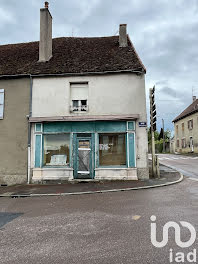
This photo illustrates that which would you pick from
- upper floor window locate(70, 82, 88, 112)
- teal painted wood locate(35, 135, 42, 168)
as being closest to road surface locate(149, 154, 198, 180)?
upper floor window locate(70, 82, 88, 112)

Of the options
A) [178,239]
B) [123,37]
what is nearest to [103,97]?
[123,37]

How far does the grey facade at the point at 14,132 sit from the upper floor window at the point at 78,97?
2547mm

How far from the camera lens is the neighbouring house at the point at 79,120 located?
11211 mm

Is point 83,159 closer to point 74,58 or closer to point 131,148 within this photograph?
point 131,148

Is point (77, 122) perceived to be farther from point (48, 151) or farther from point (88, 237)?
point (88, 237)

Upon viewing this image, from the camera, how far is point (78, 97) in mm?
11898

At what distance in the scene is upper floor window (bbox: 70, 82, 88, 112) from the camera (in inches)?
468

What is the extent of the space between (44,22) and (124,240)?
13.1m

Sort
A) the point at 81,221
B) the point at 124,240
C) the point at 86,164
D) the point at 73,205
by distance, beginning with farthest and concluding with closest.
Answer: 1. the point at 86,164
2. the point at 73,205
3. the point at 81,221
4. the point at 124,240

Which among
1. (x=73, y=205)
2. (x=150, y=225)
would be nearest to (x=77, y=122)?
(x=73, y=205)

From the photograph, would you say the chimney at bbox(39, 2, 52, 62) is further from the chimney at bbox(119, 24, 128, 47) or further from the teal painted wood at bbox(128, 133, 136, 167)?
the teal painted wood at bbox(128, 133, 136, 167)

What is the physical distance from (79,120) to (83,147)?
4.92ft

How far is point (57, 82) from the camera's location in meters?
12.0

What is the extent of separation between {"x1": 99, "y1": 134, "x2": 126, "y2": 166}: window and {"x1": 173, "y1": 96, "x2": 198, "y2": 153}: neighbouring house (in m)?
25.9
